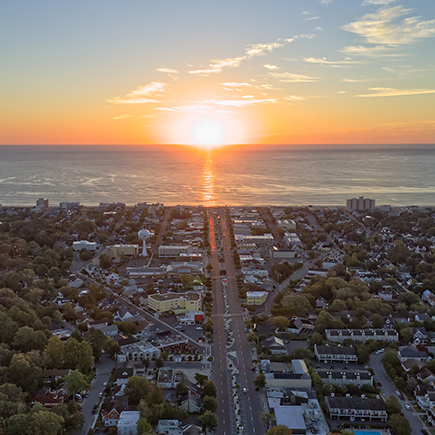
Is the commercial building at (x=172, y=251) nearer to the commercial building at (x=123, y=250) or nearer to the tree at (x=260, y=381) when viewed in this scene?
the commercial building at (x=123, y=250)

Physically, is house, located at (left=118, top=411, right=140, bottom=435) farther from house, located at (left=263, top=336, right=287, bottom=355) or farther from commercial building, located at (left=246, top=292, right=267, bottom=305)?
commercial building, located at (left=246, top=292, right=267, bottom=305)

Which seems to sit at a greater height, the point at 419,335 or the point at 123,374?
the point at 419,335

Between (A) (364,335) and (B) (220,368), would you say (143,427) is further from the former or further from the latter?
(A) (364,335)

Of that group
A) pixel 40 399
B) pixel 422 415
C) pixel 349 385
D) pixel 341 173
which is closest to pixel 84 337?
pixel 40 399

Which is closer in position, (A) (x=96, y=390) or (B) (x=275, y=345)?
(A) (x=96, y=390)

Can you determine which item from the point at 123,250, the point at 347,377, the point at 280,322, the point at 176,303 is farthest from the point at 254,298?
the point at 123,250

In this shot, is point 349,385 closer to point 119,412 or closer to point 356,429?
point 356,429

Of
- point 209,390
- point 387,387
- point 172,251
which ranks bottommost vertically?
point 387,387
